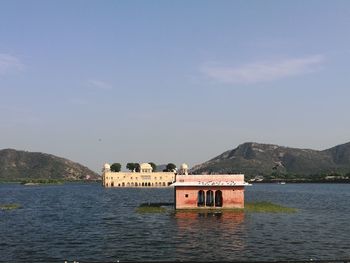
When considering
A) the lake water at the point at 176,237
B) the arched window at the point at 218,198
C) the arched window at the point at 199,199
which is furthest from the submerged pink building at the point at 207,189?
the lake water at the point at 176,237

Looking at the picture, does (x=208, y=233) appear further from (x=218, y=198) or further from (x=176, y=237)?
(x=218, y=198)

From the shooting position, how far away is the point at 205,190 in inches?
3474

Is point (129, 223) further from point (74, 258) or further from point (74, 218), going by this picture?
point (74, 258)

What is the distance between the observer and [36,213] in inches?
3848

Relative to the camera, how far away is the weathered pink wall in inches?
3447

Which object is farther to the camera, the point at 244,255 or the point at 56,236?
the point at 56,236

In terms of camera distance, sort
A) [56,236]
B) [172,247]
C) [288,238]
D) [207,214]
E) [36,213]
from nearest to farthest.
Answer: [172,247], [288,238], [56,236], [207,214], [36,213]

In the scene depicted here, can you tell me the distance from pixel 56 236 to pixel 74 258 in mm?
16555

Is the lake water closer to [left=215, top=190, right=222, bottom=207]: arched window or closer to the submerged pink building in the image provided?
the submerged pink building

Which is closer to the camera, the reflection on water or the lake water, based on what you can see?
the lake water

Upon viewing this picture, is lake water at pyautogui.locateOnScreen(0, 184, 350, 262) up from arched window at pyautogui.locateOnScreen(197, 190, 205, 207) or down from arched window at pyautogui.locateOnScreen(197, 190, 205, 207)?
down

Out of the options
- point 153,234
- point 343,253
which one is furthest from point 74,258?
point 343,253

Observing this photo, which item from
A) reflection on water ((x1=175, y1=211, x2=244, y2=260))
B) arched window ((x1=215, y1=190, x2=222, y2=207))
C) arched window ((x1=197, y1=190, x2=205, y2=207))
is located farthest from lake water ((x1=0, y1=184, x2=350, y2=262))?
arched window ((x1=215, y1=190, x2=222, y2=207))

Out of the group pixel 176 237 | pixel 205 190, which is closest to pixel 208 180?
pixel 205 190
